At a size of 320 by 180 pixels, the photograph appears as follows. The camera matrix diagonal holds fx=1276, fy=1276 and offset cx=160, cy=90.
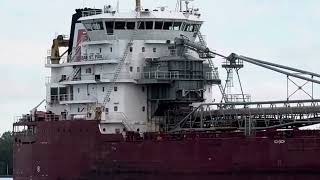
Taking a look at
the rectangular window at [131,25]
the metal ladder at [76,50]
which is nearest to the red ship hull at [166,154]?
the metal ladder at [76,50]

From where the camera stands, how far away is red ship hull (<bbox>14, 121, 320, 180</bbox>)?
160 feet

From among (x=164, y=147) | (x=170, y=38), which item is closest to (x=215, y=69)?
(x=170, y=38)

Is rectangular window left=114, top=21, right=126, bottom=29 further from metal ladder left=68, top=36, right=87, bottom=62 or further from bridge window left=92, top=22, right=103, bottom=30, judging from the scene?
metal ladder left=68, top=36, right=87, bottom=62

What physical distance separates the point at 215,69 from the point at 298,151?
896 cm

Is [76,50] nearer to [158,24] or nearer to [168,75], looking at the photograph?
[158,24]

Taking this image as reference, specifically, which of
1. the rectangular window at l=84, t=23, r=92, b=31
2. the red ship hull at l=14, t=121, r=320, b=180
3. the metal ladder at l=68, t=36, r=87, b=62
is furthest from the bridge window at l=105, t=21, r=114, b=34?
the red ship hull at l=14, t=121, r=320, b=180

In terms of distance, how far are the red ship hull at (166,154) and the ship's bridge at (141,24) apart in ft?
14.3

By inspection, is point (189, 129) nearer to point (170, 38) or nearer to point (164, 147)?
point (164, 147)

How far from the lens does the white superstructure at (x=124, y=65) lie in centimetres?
5434

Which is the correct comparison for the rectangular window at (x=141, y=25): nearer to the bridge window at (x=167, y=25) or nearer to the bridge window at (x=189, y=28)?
the bridge window at (x=167, y=25)

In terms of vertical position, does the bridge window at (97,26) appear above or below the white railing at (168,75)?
above

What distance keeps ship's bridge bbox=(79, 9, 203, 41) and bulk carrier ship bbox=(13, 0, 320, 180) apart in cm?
4

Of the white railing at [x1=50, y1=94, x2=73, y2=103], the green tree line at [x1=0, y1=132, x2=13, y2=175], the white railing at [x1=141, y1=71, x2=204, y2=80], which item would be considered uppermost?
the white railing at [x1=141, y1=71, x2=204, y2=80]

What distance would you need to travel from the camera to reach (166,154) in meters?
51.9
